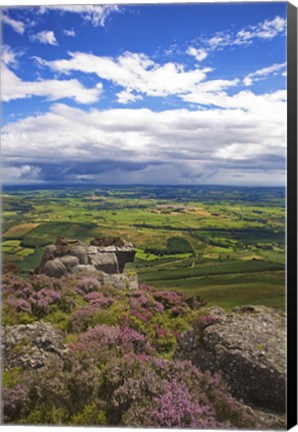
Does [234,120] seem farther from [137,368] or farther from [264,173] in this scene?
[137,368]

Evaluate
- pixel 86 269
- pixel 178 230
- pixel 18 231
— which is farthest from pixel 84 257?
pixel 178 230

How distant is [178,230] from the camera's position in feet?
20.2

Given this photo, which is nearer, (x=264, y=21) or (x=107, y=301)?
(x=264, y=21)

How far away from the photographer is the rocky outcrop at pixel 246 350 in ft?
18.5

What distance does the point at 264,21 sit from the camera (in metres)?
5.73

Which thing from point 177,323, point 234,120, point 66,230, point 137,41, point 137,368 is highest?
point 137,41

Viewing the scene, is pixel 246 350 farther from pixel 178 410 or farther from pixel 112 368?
pixel 112 368

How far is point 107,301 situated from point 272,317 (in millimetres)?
1744

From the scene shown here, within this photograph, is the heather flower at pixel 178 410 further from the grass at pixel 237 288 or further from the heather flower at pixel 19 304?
the heather flower at pixel 19 304

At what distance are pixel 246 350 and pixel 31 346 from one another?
7.25ft

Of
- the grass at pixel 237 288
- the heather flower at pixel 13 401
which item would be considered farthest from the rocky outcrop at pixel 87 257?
the heather flower at pixel 13 401

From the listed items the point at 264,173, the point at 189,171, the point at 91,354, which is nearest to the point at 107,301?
the point at 91,354

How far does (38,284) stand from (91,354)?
0.97 m

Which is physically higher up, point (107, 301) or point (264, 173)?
point (264, 173)
